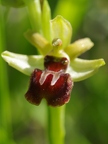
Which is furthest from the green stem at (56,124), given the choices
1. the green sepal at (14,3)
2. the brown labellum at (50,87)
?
the green sepal at (14,3)

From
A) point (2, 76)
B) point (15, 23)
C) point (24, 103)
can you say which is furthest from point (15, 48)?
point (2, 76)

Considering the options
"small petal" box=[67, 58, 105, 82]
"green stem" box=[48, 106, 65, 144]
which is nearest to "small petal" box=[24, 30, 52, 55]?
"small petal" box=[67, 58, 105, 82]

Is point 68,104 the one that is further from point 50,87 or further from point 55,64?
point 50,87

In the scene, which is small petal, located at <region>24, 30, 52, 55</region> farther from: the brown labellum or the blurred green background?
the blurred green background

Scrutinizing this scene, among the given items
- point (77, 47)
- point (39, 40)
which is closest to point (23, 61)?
point (39, 40)

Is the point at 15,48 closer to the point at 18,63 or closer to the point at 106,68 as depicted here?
the point at 106,68

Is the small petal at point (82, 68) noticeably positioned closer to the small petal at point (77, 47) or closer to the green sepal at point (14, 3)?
Answer: the small petal at point (77, 47)
